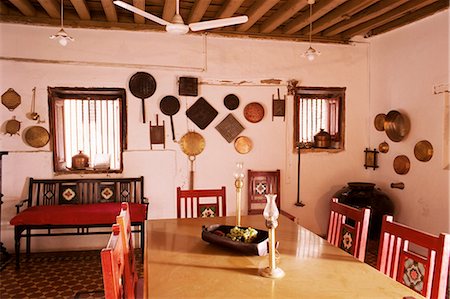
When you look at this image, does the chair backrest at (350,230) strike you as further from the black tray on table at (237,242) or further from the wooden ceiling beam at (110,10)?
the wooden ceiling beam at (110,10)

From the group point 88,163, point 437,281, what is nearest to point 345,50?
point 88,163

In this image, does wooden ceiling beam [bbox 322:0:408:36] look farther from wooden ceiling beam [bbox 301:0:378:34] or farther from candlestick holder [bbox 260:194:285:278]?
candlestick holder [bbox 260:194:285:278]

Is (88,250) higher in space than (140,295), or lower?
lower

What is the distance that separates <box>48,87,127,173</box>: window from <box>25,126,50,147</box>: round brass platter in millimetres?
147

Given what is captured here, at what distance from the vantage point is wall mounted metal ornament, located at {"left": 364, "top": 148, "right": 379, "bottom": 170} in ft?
16.4

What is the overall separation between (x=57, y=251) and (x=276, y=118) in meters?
3.11

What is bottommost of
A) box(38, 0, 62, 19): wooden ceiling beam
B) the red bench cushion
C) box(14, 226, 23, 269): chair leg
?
box(14, 226, 23, 269): chair leg

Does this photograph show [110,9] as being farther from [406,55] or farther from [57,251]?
[406,55]

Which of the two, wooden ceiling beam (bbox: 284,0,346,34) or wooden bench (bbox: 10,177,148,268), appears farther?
wooden bench (bbox: 10,177,148,268)

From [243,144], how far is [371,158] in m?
1.74

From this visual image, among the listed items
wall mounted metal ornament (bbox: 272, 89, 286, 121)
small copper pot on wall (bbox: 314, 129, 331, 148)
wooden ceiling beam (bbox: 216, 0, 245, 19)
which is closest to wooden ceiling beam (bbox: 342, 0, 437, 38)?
wall mounted metal ornament (bbox: 272, 89, 286, 121)

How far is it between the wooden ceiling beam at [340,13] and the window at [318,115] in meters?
0.81

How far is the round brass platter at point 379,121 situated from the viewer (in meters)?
4.88

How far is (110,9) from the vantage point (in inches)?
→ 156
